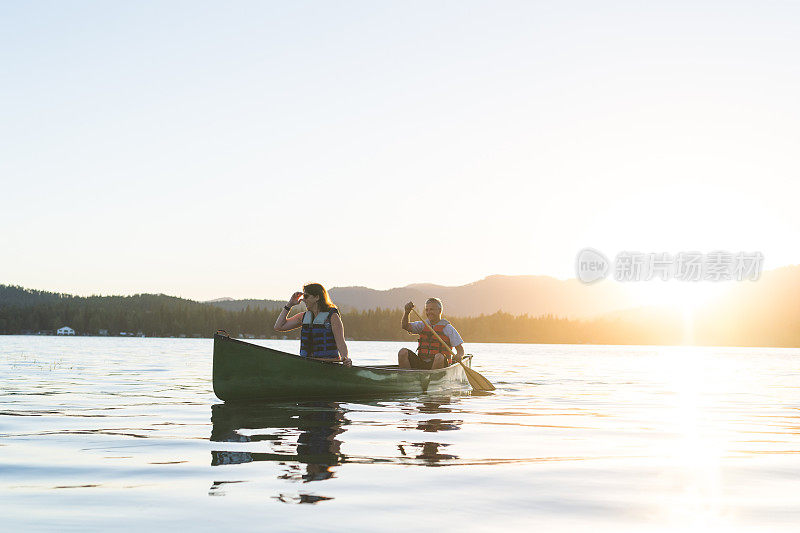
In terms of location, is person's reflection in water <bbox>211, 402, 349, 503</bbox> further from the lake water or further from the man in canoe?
the man in canoe

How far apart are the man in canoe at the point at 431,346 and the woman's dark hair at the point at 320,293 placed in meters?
4.47

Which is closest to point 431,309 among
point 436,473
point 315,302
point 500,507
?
point 315,302

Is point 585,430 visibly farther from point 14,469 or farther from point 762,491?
point 14,469

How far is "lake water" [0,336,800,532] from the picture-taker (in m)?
6.30

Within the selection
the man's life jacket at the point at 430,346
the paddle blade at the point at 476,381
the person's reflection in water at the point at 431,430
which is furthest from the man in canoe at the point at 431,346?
the paddle blade at the point at 476,381

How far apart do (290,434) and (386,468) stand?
3150mm

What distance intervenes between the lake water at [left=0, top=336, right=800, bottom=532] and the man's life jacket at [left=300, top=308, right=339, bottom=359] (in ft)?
3.63

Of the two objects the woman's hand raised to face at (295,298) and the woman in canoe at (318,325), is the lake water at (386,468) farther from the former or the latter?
the woman's hand raised to face at (295,298)

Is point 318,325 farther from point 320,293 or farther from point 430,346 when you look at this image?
point 430,346

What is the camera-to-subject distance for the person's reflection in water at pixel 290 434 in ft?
28.0

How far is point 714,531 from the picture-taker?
595 cm

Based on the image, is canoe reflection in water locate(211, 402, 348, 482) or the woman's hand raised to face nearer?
canoe reflection in water locate(211, 402, 348, 482)

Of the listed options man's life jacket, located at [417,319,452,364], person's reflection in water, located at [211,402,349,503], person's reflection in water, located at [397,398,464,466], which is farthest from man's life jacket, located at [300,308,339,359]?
man's life jacket, located at [417,319,452,364]

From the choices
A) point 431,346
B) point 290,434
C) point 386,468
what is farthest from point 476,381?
point 386,468
